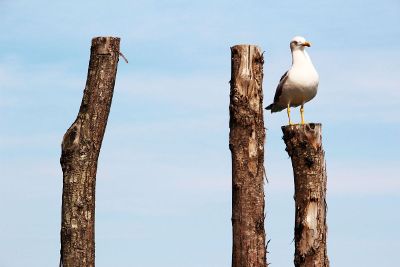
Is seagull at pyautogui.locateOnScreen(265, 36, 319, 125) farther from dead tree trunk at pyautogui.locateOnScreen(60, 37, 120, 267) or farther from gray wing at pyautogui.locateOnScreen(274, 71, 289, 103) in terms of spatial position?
dead tree trunk at pyautogui.locateOnScreen(60, 37, 120, 267)

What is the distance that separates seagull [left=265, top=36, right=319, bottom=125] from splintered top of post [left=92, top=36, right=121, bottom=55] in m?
3.00

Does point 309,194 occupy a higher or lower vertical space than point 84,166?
lower

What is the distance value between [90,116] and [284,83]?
3.49 meters

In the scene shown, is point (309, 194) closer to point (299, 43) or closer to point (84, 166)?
point (299, 43)

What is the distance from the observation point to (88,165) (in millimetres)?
9602

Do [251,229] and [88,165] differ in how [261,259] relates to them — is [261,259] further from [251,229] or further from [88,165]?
[88,165]

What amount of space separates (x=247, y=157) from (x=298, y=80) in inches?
86.8

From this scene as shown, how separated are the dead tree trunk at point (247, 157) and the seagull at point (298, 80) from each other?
59.3 inches

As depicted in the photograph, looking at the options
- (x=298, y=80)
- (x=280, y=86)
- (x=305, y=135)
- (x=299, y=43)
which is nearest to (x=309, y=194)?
(x=305, y=135)

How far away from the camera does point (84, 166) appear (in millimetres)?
9578

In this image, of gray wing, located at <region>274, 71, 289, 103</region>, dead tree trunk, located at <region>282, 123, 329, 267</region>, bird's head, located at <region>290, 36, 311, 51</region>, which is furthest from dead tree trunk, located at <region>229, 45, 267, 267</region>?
bird's head, located at <region>290, 36, 311, 51</region>

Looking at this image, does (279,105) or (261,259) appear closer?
(261,259)

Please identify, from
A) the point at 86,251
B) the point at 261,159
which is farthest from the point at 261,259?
the point at 86,251

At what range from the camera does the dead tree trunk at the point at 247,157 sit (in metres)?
9.74
